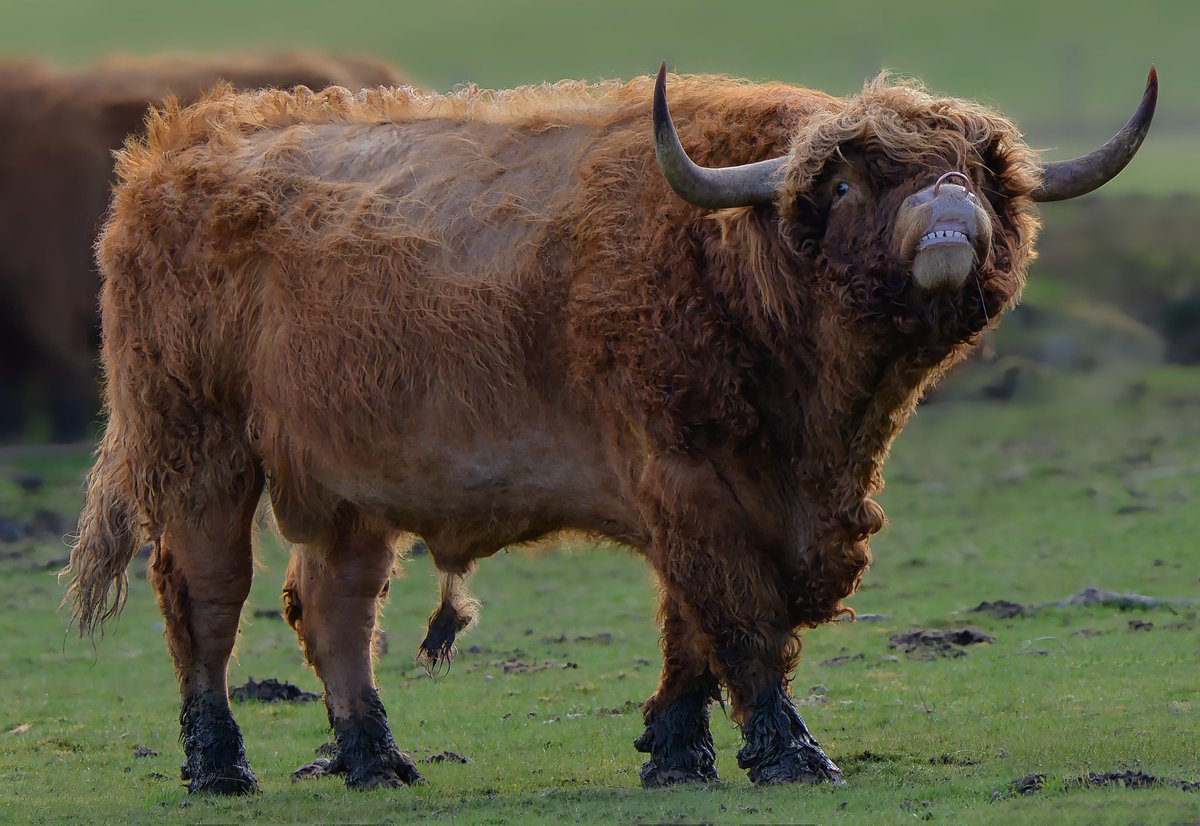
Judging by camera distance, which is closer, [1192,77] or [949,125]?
[949,125]

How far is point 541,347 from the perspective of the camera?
293 inches

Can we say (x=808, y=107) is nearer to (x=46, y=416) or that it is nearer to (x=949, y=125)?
(x=949, y=125)

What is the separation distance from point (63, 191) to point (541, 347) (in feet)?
50.4

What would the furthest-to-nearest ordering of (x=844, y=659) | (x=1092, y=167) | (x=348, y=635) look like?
(x=844, y=659)
(x=348, y=635)
(x=1092, y=167)

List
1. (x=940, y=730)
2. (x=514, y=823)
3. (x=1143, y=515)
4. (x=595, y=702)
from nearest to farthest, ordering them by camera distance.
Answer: (x=514, y=823) → (x=940, y=730) → (x=595, y=702) → (x=1143, y=515)

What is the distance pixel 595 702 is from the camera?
9703 millimetres

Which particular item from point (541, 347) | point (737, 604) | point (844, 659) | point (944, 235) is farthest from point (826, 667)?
point (944, 235)

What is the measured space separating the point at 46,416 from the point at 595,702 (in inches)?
546

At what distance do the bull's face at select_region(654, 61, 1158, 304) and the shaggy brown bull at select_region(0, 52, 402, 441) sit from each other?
49.3 feet

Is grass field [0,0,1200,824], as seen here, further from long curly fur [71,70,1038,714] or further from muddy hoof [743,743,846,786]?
long curly fur [71,70,1038,714]

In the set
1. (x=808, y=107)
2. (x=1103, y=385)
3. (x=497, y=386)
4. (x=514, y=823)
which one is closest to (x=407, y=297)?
(x=497, y=386)

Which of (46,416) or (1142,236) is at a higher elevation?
(1142,236)

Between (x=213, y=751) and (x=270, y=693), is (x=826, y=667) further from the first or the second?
(x=213, y=751)

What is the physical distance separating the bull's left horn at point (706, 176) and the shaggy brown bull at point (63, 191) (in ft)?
49.0
